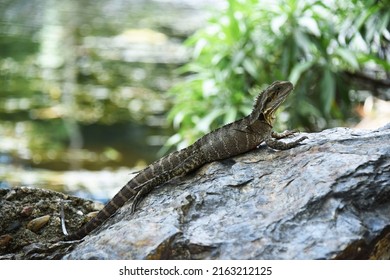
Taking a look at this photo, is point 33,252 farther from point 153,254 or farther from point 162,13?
point 162,13

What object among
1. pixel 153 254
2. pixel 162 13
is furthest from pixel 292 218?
pixel 162 13

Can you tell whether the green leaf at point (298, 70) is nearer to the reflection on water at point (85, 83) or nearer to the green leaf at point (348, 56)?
the green leaf at point (348, 56)

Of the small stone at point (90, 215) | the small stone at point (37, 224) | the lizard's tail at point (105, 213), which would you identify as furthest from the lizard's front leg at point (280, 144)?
the small stone at point (37, 224)

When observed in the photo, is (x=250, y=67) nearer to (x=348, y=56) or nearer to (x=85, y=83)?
(x=348, y=56)

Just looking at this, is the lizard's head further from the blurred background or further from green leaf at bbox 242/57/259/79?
green leaf at bbox 242/57/259/79

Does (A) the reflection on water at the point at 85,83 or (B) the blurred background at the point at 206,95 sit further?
(A) the reflection on water at the point at 85,83

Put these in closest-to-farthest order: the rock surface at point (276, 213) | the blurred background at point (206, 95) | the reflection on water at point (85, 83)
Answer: the rock surface at point (276, 213)
the blurred background at point (206, 95)
the reflection on water at point (85, 83)

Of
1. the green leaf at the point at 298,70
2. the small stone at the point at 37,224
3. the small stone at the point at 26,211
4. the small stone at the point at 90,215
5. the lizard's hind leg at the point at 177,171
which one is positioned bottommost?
the small stone at the point at 90,215
